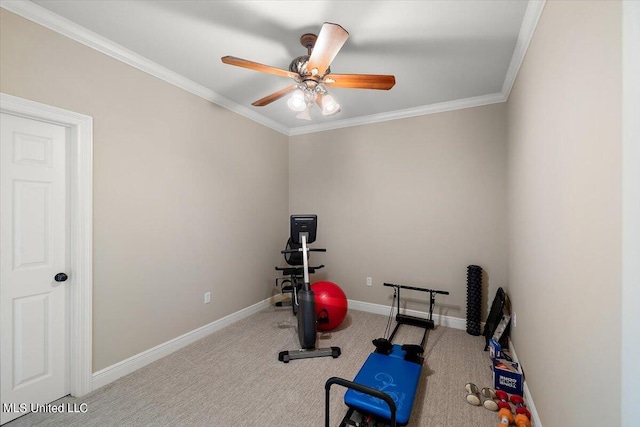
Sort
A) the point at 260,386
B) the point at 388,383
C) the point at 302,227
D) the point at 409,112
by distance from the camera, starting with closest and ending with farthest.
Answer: the point at 388,383 < the point at 260,386 < the point at 302,227 < the point at 409,112

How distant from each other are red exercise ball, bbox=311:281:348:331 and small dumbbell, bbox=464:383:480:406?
1.42 m

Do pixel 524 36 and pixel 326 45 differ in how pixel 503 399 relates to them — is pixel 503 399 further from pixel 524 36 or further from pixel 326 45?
pixel 326 45

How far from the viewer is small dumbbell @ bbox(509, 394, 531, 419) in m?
1.84

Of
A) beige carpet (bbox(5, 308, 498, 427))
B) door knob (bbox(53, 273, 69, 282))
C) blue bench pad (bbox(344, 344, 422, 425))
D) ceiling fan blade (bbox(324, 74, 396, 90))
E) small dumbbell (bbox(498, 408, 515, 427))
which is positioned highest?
ceiling fan blade (bbox(324, 74, 396, 90))

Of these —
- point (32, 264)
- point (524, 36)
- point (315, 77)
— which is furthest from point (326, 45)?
point (32, 264)

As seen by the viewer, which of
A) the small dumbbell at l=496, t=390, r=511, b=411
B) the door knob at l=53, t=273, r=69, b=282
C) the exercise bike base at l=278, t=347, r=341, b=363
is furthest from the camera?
the exercise bike base at l=278, t=347, r=341, b=363

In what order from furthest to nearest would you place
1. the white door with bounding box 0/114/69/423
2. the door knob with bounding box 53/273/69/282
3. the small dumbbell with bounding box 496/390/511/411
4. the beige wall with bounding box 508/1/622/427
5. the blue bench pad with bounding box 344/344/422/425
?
the door knob with bounding box 53/273/69/282 → the small dumbbell with bounding box 496/390/511/411 → the white door with bounding box 0/114/69/423 → the blue bench pad with bounding box 344/344/422/425 → the beige wall with bounding box 508/1/622/427

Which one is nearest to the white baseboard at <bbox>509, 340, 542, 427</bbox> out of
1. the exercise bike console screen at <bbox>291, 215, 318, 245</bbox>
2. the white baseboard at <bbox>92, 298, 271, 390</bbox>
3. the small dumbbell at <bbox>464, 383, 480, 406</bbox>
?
the small dumbbell at <bbox>464, 383, 480, 406</bbox>

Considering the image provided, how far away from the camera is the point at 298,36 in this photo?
2158 mm

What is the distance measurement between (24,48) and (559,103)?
3.35 m

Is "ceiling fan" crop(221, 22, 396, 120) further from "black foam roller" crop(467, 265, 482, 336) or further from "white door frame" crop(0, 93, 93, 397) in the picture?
"black foam roller" crop(467, 265, 482, 336)

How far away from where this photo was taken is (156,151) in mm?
2652

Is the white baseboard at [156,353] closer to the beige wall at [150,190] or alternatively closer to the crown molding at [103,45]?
the beige wall at [150,190]

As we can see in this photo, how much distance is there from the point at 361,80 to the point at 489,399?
2.64 meters
